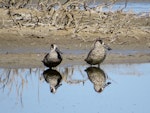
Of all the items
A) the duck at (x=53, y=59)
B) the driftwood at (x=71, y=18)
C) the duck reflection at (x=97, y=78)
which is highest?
the driftwood at (x=71, y=18)

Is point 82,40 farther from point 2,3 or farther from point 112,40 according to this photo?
point 2,3

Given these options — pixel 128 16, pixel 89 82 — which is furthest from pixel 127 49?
pixel 89 82

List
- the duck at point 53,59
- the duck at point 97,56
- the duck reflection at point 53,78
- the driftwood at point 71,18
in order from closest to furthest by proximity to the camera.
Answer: the duck reflection at point 53,78 < the duck at point 53,59 < the duck at point 97,56 < the driftwood at point 71,18

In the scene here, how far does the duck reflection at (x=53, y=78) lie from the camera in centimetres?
1236

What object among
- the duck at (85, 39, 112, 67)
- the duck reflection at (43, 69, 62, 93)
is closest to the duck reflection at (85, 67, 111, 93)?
the duck at (85, 39, 112, 67)

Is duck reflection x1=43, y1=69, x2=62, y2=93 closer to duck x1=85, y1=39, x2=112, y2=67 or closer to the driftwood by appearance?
duck x1=85, y1=39, x2=112, y2=67

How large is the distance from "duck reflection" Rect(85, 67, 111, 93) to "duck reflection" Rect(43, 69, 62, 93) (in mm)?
709

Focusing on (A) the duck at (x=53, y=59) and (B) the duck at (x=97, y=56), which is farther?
(B) the duck at (x=97, y=56)

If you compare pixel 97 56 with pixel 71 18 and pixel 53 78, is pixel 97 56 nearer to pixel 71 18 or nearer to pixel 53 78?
pixel 53 78

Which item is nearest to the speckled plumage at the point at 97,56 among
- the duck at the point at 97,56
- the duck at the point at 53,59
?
the duck at the point at 97,56

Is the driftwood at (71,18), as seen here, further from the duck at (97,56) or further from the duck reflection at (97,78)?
the duck reflection at (97,78)

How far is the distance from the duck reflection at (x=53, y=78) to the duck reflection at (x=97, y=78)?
709 mm

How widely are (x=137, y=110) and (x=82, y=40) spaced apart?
7.52 metres

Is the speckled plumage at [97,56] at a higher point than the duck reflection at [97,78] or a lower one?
higher
